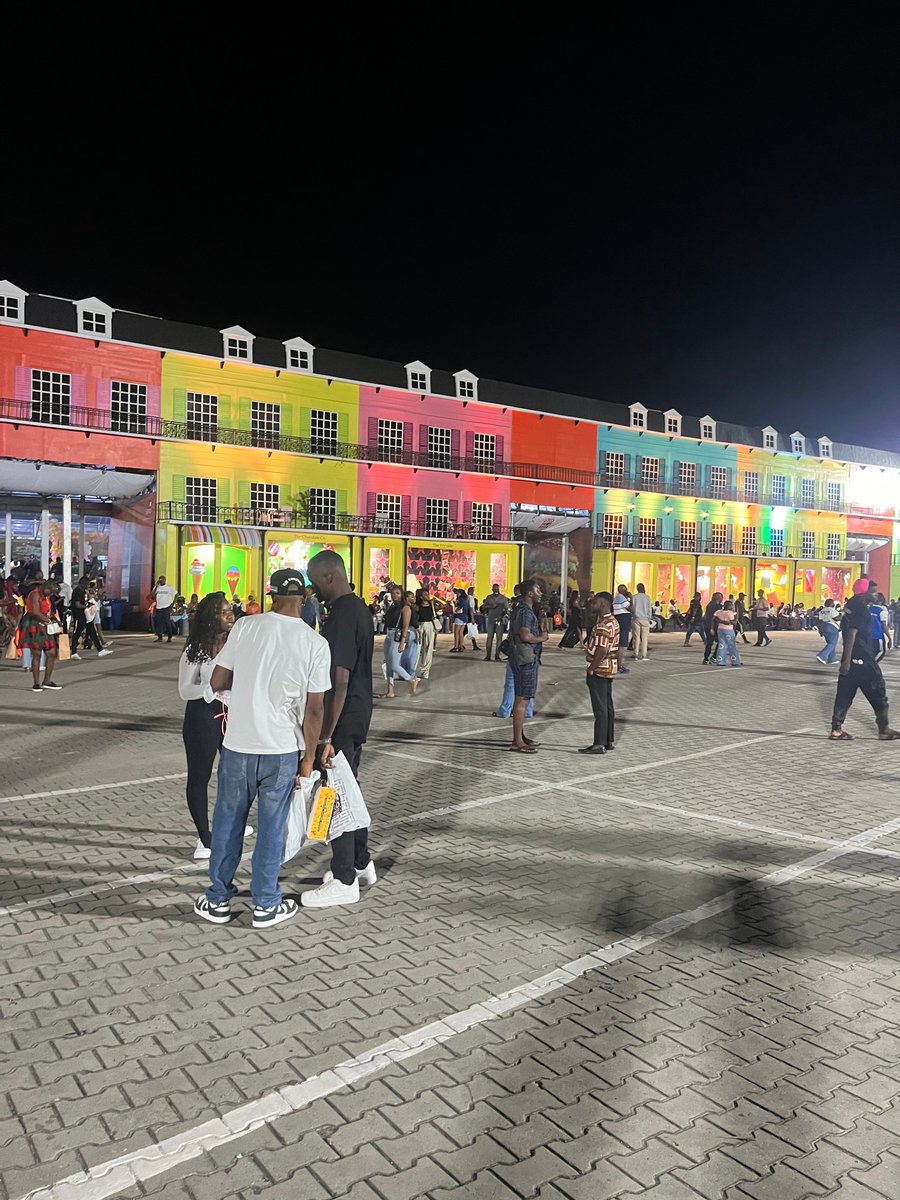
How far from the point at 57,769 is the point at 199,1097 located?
19.0ft

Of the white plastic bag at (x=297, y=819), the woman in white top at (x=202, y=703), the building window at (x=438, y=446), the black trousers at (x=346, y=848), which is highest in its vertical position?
the building window at (x=438, y=446)

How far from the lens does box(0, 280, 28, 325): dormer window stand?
27031 millimetres

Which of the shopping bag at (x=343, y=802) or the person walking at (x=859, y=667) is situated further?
the person walking at (x=859, y=667)

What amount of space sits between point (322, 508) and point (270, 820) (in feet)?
97.1

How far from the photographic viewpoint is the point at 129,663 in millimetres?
18156

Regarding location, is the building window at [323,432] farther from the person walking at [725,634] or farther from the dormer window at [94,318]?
the person walking at [725,634]

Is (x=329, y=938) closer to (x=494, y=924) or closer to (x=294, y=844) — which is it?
(x=294, y=844)

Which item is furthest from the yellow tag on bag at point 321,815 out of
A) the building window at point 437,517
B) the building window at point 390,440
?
the building window at point 437,517

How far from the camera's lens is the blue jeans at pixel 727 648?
19.9 m

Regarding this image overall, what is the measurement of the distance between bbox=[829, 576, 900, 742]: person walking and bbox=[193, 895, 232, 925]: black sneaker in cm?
746

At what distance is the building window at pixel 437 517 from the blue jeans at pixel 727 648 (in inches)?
664

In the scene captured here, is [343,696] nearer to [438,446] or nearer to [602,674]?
[602,674]

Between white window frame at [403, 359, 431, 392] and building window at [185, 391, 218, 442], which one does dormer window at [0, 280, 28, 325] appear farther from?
white window frame at [403, 359, 431, 392]

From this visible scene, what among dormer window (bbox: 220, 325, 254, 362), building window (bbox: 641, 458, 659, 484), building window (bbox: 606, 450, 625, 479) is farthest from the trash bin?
building window (bbox: 641, 458, 659, 484)
